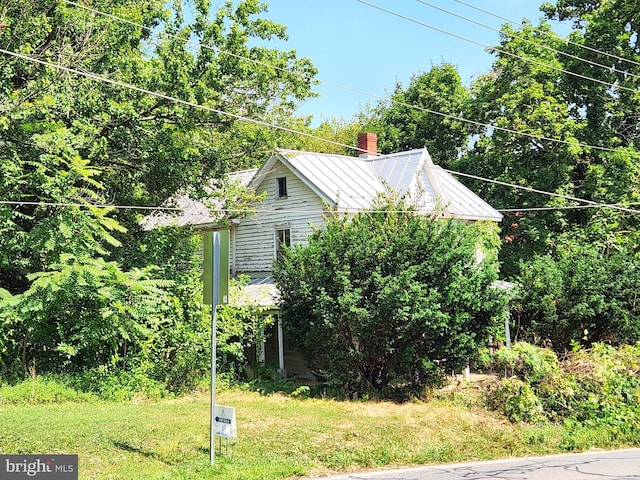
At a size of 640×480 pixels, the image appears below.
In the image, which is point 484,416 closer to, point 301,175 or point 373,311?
point 373,311

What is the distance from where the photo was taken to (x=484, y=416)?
14820mm

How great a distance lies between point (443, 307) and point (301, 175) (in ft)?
26.7

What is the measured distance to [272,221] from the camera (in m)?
24.8

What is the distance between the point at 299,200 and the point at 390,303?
822cm

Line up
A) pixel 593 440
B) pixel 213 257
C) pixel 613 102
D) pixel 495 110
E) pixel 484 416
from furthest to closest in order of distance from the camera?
pixel 495 110 < pixel 613 102 < pixel 484 416 < pixel 593 440 < pixel 213 257

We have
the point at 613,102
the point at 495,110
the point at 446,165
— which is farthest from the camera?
the point at 446,165

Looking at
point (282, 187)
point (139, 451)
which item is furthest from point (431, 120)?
point (139, 451)

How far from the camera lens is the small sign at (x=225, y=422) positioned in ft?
31.8

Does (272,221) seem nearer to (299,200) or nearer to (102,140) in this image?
(299,200)

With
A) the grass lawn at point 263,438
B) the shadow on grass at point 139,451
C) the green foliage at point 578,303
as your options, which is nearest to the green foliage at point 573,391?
the grass lawn at point 263,438

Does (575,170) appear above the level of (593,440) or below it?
above

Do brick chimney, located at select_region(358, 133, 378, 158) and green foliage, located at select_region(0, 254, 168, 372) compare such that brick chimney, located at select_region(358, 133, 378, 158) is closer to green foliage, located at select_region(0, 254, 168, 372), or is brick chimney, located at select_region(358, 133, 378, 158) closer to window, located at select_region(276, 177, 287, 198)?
window, located at select_region(276, 177, 287, 198)

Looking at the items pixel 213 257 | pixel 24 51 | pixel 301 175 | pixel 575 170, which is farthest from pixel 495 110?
pixel 213 257

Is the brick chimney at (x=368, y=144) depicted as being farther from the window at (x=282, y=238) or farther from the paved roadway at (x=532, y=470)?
the paved roadway at (x=532, y=470)
